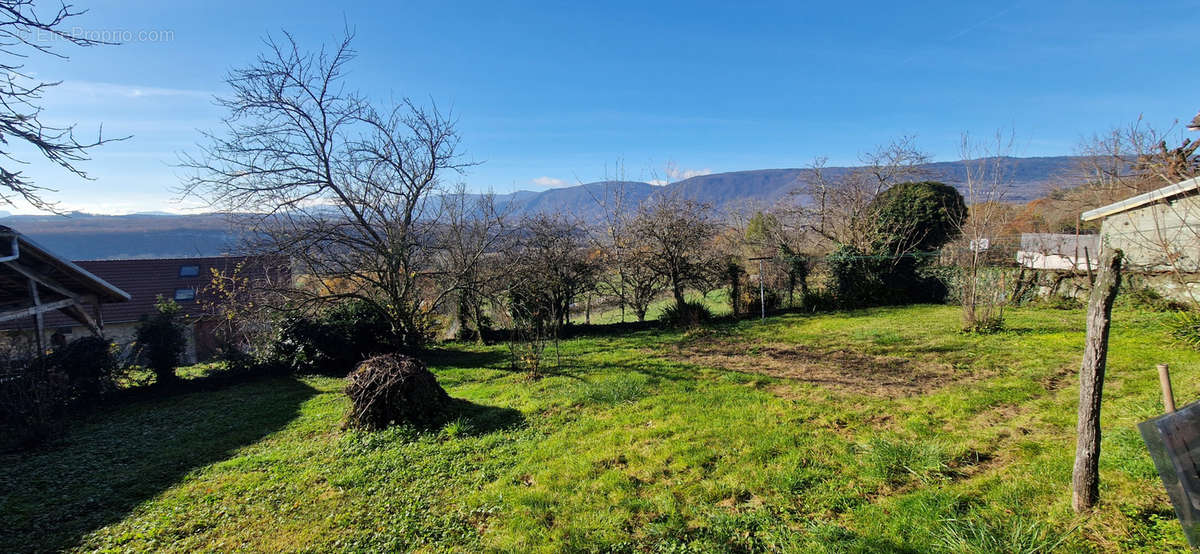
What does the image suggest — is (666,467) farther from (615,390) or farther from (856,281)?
(856,281)

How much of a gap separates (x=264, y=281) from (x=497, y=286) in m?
4.90

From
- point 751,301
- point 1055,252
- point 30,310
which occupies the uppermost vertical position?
point 1055,252

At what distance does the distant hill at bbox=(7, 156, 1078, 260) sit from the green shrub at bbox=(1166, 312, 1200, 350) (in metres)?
3.12

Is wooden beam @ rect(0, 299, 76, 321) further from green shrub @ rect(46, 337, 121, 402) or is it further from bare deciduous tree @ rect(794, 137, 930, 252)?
bare deciduous tree @ rect(794, 137, 930, 252)

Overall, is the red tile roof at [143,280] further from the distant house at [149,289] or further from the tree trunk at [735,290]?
the tree trunk at [735,290]

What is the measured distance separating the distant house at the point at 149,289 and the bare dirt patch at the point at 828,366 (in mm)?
16758

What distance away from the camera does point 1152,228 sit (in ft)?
29.1

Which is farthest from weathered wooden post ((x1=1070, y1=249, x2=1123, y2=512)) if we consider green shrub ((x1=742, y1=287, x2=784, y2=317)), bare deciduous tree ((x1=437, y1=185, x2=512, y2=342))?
green shrub ((x1=742, y1=287, x2=784, y2=317))

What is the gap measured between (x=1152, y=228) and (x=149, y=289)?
30604 mm

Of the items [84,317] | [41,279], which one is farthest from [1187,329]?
[84,317]

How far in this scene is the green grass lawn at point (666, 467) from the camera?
2.80 m

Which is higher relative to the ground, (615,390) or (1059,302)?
(1059,302)

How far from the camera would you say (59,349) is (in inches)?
287

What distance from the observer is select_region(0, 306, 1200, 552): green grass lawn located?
9.18ft
